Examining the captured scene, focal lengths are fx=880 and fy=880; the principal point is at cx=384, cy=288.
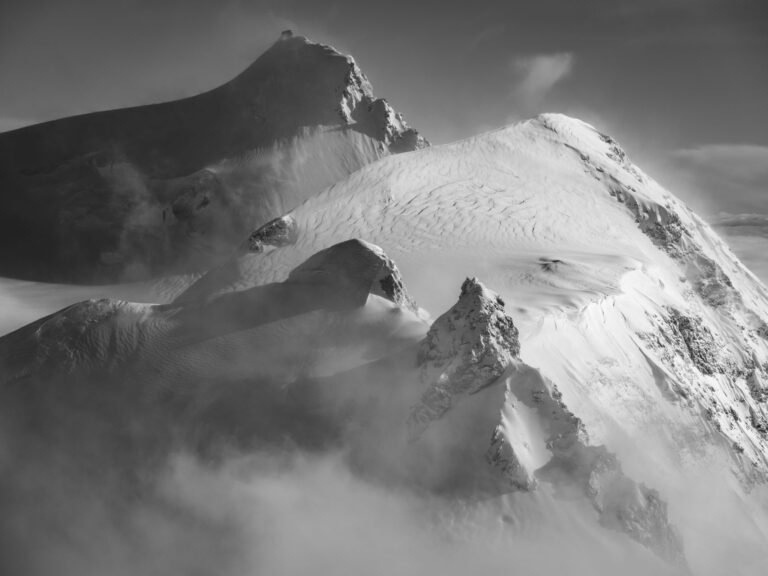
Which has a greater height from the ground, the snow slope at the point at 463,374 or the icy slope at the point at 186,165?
the icy slope at the point at 186,165

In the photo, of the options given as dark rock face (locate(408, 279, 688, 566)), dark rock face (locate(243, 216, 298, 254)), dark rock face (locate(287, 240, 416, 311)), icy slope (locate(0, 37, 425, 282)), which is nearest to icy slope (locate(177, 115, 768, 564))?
dark rock face (locate(243, 216, 298, 254))

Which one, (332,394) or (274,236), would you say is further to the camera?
(274,236)

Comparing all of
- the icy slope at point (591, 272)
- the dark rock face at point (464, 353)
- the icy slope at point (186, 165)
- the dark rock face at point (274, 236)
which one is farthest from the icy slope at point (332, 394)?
the icy slope at point (186, 165)

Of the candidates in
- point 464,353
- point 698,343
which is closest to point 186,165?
point 698,343

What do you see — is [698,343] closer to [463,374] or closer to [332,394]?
[463,374]

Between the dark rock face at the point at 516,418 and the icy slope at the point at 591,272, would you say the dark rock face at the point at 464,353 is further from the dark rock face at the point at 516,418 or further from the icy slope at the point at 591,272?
the icy slope at the point at 591,272

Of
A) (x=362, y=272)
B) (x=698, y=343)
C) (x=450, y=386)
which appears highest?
(x=362, y=272)

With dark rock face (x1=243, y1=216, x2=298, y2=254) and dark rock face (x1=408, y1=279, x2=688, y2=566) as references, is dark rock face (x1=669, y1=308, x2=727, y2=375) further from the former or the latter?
dark rock face (x1=243, y1=216, x2=298, y2=254)
